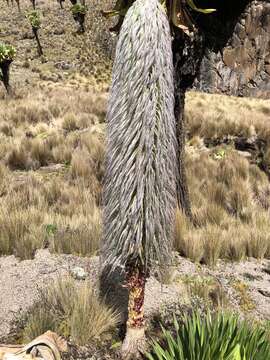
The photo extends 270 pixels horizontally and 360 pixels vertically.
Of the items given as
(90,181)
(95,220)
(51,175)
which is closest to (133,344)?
(95,220)

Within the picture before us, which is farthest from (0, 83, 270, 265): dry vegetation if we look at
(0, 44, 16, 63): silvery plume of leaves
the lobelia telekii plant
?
(0, 44, 16, 63): silvery plume of leaves

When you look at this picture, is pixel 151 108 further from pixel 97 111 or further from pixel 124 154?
pixel 97 111

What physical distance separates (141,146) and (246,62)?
90.0 ft

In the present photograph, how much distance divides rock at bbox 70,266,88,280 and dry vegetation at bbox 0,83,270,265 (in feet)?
1.72

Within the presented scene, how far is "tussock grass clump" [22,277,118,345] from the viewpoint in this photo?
4.07 metres

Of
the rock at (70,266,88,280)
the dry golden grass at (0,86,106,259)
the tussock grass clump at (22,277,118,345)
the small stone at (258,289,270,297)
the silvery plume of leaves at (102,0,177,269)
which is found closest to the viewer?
the silvery plume of leaves at (102,0,177,269)

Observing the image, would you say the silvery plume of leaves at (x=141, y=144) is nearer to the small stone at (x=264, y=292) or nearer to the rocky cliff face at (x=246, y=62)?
the small stone at (x=264, y=292)

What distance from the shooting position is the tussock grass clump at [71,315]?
407 cm

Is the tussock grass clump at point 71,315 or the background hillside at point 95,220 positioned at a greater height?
the tussock grass clump at point 71,315

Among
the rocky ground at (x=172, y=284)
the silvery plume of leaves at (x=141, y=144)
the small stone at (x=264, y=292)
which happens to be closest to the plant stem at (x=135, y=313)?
the silvery plume of leaves at (x=141, y=144)

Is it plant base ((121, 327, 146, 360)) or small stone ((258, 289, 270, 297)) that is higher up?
plant base ((121, 327, 146, 360))

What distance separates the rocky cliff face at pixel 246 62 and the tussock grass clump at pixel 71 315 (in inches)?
1014

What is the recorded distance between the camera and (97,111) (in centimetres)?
1658

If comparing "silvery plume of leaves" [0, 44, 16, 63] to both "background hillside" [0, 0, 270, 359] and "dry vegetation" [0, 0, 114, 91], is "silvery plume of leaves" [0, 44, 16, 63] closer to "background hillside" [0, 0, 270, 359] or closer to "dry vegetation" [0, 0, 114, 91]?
"dry vegetation" [0, 0, 114, 91]
